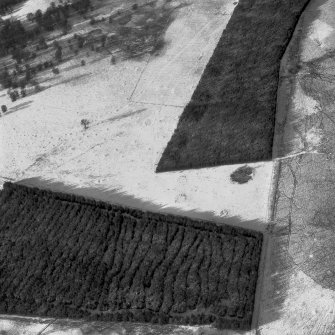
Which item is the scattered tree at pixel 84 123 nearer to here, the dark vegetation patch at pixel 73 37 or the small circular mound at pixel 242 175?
the dark vegetation patch at pixel 73 37

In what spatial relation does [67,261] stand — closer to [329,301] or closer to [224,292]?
[224,292]

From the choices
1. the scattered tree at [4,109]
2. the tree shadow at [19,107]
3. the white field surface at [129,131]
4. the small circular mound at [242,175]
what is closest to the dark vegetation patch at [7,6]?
the white field surface at [129,131]

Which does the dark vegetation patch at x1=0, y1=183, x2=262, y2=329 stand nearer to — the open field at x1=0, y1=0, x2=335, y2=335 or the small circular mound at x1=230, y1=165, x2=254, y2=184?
the open field at x1=0, y1=0, x2=335, y2=335

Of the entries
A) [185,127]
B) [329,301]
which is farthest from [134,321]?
[185,127]

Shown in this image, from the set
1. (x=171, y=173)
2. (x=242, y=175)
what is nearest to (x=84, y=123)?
(x=171, y=173)

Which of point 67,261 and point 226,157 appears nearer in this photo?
point 67,261

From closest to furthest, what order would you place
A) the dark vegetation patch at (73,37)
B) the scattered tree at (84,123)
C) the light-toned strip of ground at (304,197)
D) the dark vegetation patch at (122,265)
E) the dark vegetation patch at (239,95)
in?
the light-toned strip of ground at (304,197), the dark vegetation patch at (122,265), the dark vegetation patch at (239,95), the scattered tree at (84,123), the dark vegetation patch at (73,37)

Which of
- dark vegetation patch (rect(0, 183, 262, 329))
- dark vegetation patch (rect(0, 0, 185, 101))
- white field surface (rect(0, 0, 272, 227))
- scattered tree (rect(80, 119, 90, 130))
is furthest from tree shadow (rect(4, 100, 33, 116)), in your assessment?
dark vegetation patch (rect(0, 183, 262, 329))
